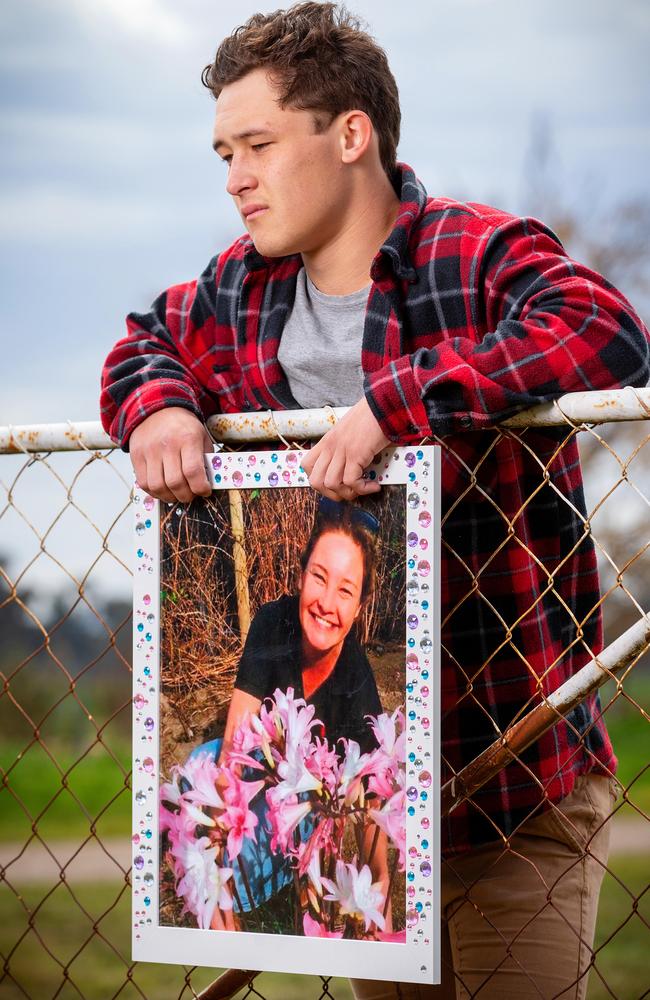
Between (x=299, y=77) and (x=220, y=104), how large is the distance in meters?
0.11

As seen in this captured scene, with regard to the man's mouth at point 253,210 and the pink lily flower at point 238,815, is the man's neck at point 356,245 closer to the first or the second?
the man's mouth at point 253,210

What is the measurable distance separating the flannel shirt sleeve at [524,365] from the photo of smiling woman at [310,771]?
5.0 inches

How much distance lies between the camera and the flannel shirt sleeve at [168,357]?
5.01ft

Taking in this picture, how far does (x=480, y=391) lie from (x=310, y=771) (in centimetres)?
46

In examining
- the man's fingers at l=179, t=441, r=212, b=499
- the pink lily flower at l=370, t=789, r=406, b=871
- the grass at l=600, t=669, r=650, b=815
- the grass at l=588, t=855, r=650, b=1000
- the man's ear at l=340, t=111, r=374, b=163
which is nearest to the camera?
the pink lily flower at l=370, t=789, r=406, b=871

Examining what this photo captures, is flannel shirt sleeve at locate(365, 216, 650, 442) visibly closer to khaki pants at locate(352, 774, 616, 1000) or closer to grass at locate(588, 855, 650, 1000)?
khaki pants at locate(352, 774, 616, 1000)

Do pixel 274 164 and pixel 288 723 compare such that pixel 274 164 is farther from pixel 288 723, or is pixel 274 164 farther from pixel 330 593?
pixel 288 723

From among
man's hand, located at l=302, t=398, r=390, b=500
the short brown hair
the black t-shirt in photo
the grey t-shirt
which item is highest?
the short brown hair

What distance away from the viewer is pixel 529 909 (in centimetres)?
153

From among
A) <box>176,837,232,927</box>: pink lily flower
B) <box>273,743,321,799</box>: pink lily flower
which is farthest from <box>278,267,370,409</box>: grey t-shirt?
<box>176,837,232,927</box>: pink lily flower

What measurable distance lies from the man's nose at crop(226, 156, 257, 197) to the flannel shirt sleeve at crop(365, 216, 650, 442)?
32cm

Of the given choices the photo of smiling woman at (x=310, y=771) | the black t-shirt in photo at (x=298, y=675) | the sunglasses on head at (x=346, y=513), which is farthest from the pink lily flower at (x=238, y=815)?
the sunglasses on head at (x=346, y=513)

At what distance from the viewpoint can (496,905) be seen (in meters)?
1.54

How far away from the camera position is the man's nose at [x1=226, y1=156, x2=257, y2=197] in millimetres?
1433
